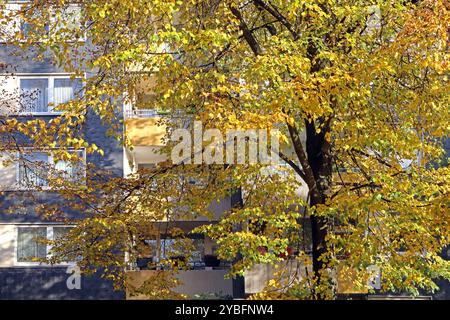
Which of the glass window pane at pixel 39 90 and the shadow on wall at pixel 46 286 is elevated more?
the glass window pane at pixel 39 90

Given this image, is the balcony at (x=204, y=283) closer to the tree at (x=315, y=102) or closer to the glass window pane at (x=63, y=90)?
the glass window pane at (x=63, y=90)

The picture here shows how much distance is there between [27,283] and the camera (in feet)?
95.0

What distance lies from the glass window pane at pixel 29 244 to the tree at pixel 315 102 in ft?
31.1

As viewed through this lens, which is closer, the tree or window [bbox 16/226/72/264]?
the tree

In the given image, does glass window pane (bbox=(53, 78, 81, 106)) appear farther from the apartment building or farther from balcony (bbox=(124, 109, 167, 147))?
balcony (bbox=(124, 109, 167, 147))

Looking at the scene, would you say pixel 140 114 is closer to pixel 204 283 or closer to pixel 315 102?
pixel 204 283

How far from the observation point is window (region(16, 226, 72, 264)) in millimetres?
29172

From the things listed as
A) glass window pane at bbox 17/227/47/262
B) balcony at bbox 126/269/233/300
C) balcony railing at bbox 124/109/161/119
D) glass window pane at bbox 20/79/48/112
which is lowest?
balcony at bbox 126/269/233/300

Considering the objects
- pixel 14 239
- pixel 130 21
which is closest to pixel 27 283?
pixel 14 239

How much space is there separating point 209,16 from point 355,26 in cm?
306

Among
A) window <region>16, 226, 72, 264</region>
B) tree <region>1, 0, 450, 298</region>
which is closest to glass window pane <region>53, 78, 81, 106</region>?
window <region>16, 226, 72, 264</region>

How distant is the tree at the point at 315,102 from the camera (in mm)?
15969

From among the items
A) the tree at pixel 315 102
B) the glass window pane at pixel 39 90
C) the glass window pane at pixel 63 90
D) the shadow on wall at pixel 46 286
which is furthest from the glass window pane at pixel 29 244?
the tree at pixel 315 102
